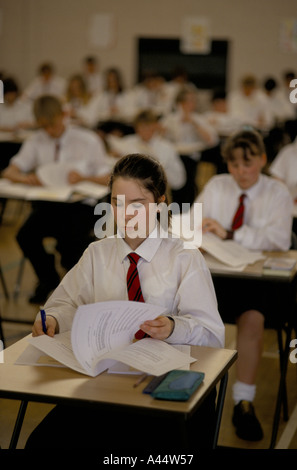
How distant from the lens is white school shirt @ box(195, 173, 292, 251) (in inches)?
133

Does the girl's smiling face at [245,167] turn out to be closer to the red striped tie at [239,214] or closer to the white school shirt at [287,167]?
the red striped tie at [239,214]

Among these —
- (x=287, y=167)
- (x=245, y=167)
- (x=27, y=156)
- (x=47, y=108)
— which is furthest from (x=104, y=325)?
(x=287, y=167)

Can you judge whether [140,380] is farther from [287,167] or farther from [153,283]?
[287,167]

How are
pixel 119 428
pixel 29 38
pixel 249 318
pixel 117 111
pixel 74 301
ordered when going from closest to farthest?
pixel 119 428, pixel 74 301, pixel 249 318, pixel 117 111, pixel 29 38

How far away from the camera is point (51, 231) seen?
15.7ft

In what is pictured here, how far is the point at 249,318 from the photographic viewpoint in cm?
310

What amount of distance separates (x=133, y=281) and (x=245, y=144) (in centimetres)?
142

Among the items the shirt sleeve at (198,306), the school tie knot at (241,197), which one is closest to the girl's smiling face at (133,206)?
the shirt sleeve at (198,306)

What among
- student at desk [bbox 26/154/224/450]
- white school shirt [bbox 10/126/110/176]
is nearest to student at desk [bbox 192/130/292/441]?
student at desk [bbox 26/154/224/450]

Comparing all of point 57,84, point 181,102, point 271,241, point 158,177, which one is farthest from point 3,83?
point 158,177

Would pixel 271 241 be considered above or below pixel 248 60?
below

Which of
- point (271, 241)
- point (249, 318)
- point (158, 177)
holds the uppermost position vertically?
point (158, 177)

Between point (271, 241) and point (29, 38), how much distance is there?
458 inches

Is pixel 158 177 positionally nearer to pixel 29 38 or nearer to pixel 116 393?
pixel 116 393
